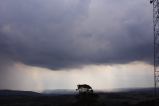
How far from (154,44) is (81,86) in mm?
23958

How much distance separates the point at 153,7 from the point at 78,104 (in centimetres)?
3529

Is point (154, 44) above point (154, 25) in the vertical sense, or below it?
below

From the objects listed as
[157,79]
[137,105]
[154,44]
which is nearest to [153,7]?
[154,44]

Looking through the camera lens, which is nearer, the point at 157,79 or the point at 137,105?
the point at 157,79

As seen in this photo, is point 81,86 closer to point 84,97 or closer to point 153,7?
point 84,97

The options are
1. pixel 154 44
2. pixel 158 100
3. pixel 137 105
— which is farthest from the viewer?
pixel 137 105

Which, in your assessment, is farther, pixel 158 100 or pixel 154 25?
pixel 158 100

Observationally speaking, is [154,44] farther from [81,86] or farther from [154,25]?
[81,86]

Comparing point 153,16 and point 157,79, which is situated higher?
point 153,16

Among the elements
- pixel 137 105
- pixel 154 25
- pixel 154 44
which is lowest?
pixel 137 105

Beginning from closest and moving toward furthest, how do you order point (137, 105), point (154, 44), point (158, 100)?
point (154, 44) → point (158, 100) → point (137, 105)

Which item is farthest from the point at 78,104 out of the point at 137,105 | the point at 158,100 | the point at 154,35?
the point at 137,105

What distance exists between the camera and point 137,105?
167 metres

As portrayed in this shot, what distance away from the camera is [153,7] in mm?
95688
